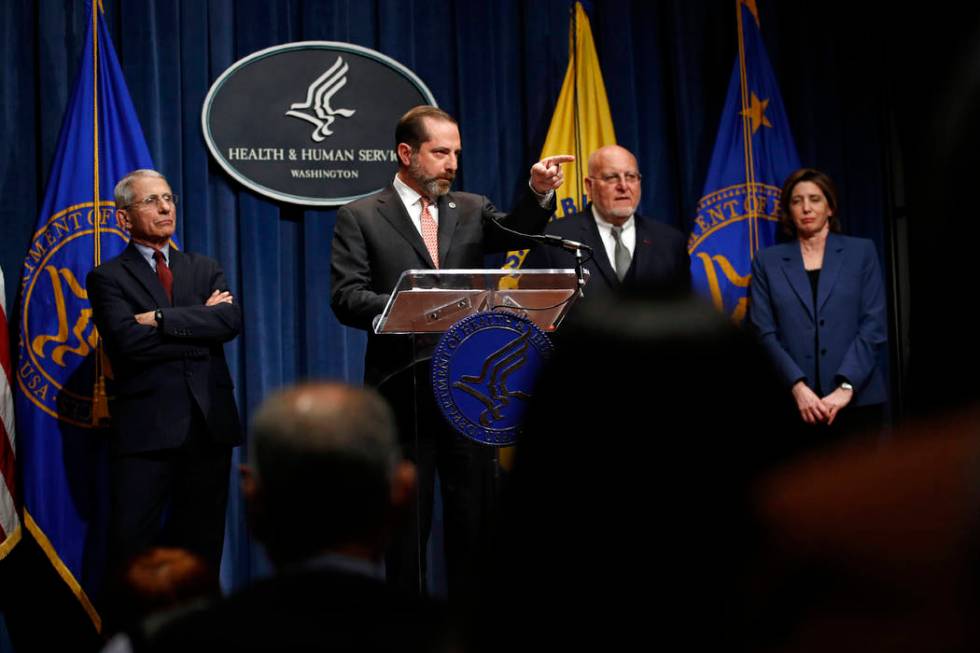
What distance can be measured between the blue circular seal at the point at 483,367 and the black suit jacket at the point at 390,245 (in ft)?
1.87

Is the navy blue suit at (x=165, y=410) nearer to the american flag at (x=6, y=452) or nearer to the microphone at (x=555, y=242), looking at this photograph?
the american flag at (x=6, y=452)

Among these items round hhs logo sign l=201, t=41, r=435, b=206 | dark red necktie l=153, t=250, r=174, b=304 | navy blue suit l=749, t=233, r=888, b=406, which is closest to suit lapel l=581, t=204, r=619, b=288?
navy blue suit l=749, t=233, r=888, b=406

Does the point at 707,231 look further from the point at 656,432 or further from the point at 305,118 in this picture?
the point at 656,432

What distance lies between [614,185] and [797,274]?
2.83 feet

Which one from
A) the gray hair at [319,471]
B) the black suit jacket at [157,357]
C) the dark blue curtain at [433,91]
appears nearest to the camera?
the gray hair at [319,471]

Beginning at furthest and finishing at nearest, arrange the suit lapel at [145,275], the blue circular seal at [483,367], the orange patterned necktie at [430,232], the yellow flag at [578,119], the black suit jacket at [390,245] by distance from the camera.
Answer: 1. the yellow flag at [578,119]
2. the suit lapel at [145,275]
3. the orange patterned necktie at [430,232]
4. the black suit jacket at [390,245]
5. the blue circular seal at [483,367]

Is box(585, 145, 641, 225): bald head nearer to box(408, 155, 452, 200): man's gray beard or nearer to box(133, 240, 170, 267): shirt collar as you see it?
box(408, 155, 452, 200): man's gray beard

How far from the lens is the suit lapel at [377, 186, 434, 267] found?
3.37m

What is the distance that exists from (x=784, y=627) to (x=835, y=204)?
4.59 m

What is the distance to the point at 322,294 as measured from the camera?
484 cm

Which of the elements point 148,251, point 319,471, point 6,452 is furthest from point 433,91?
point 319,471

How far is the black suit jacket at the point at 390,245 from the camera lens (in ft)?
10.8

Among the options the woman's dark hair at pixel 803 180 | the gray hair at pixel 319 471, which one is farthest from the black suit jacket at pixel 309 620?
the woman's dark hair at pixel 803 180

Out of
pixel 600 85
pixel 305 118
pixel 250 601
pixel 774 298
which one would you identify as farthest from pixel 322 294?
pixel 250 601
